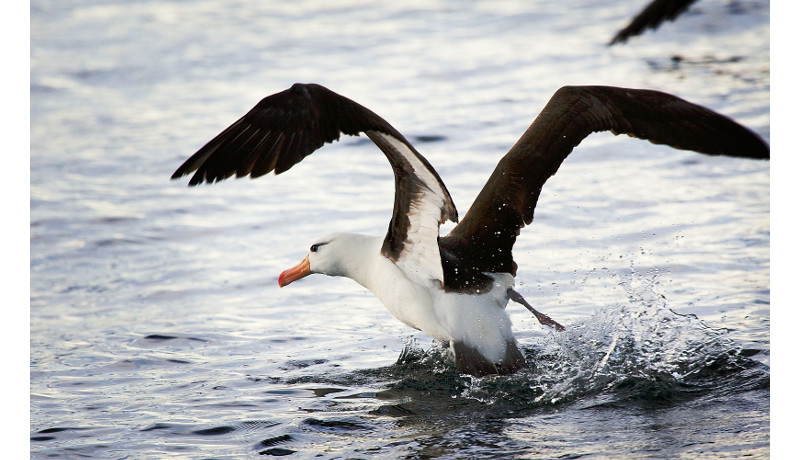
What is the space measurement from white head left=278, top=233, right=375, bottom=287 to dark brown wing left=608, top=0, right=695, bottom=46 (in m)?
2.12

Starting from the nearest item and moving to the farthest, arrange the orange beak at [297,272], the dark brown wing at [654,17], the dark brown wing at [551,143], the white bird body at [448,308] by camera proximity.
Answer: the dark brown wing at [551,143]
the white bird body at [448,308]
the orange beak at [297,272]
the dark brown wing at [654,17]

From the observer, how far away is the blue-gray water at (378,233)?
204 inches

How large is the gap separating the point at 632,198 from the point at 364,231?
2.26 metres

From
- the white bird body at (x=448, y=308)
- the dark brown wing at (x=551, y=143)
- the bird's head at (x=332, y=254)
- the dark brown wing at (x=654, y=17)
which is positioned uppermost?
the dark brown wing at (x=654, y=17)

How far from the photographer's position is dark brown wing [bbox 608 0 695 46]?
6586mm

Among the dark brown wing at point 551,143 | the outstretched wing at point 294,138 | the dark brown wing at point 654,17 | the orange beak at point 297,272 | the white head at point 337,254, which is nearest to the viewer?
the outstretched wing at point 294,138

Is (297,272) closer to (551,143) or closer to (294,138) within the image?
(294,138)

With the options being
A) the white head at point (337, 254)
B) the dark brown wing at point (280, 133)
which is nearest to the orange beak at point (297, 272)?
the white head at point (337, 254)

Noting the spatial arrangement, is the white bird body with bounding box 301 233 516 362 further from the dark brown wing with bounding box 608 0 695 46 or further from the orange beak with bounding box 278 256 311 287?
the dark brown wing with bounding box 608 0 695 46

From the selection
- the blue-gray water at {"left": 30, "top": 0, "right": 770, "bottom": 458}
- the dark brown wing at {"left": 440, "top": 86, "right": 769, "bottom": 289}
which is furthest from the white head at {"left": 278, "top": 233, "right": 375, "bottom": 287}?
the dark brown wing at {"left": 440, "top": 86, "right": 769, "bottom": 289}

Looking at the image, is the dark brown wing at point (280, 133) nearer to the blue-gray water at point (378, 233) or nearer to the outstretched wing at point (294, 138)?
the outstretched wing at point (294, 138)

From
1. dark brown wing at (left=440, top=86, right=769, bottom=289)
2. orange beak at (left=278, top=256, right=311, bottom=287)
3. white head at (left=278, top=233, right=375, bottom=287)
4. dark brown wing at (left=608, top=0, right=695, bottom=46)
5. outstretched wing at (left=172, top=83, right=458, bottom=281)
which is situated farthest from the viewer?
dark brown wing at (left=608, top=0, right=695, bottom=46)

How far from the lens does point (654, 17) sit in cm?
664

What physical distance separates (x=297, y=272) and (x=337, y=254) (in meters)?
0.40
